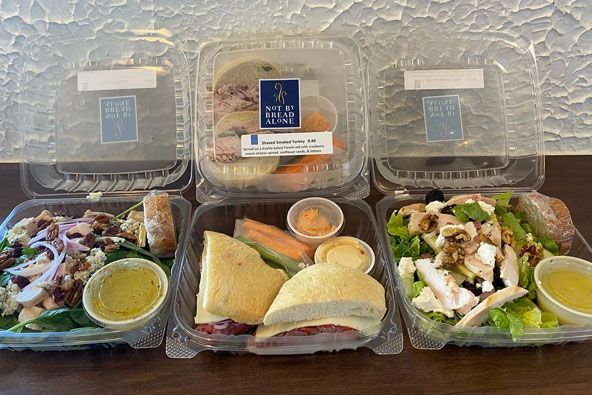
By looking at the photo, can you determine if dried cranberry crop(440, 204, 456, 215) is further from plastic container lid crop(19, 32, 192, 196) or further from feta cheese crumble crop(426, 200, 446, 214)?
plastic container lid crop(19, 32, 192, 196)

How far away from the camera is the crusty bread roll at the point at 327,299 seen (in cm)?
107

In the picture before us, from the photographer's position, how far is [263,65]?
1.42 m

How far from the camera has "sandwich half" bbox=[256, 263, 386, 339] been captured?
1069 mm

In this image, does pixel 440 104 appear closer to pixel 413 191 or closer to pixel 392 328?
pixel 413 191

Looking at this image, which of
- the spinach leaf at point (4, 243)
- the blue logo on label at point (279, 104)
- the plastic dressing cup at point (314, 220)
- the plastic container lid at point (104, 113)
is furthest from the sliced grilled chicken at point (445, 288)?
the spinach leaf at point (4, 243)

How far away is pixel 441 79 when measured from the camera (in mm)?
1475

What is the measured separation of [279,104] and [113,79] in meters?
0.48

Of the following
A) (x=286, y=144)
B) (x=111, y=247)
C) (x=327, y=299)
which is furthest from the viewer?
(x=286, y=144)

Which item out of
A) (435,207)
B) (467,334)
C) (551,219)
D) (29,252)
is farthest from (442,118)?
(29,252)

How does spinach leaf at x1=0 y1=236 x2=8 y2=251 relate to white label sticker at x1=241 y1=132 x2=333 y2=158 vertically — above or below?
below

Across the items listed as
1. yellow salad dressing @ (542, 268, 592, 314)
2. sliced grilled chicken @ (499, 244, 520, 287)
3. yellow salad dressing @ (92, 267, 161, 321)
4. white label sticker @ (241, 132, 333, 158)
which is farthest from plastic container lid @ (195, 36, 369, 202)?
yellow salad dressing @ (542, 268, 592, 314)

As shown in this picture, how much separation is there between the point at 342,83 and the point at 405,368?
0.78 m

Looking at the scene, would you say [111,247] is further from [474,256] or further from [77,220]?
[474,256]

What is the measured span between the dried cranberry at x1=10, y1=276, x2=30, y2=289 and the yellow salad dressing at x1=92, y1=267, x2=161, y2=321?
7.1 inches
